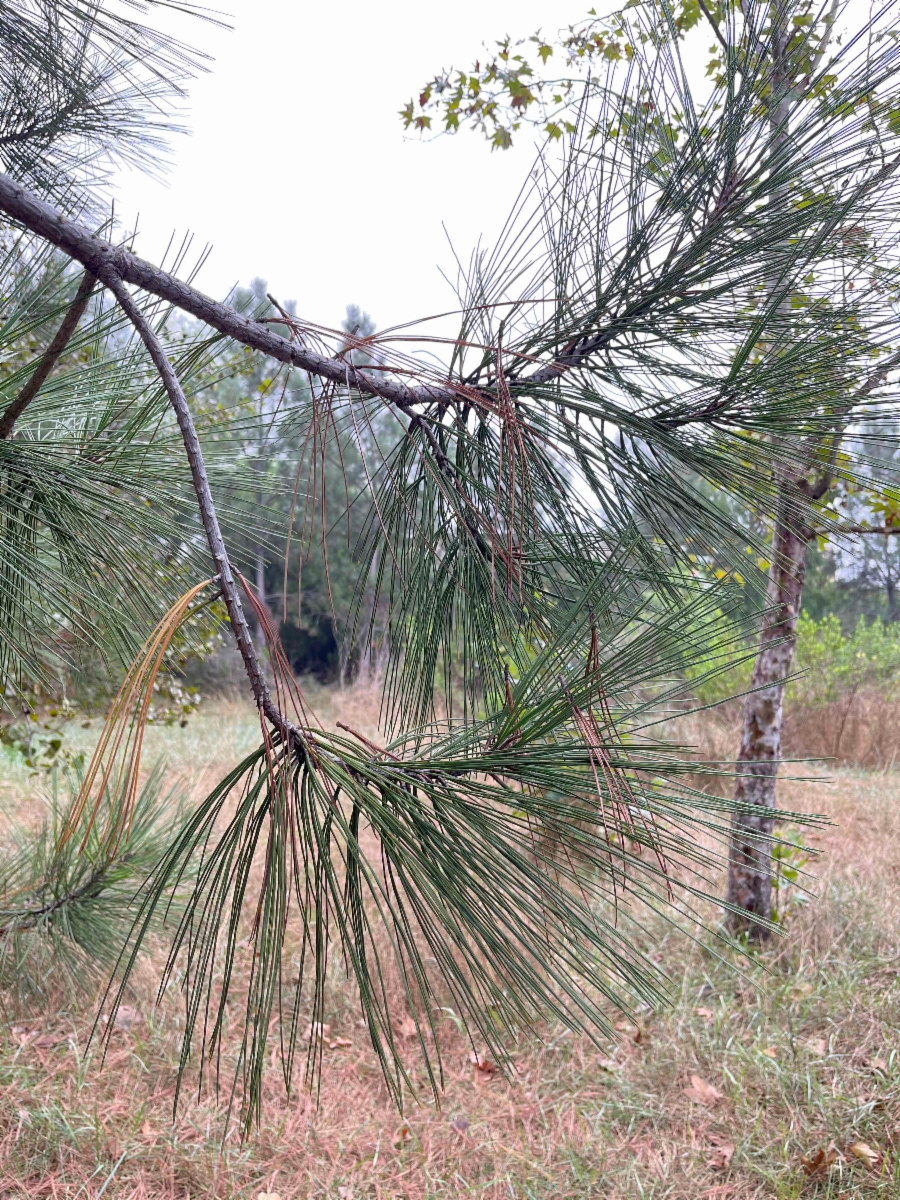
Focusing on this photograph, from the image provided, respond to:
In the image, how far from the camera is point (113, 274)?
815 mm

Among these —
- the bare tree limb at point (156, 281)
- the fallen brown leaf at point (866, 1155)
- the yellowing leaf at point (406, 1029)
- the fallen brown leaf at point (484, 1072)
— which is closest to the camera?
the bare tree limb at point (156, 281)

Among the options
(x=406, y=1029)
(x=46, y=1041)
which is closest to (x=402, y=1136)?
(x=406, y=1029)

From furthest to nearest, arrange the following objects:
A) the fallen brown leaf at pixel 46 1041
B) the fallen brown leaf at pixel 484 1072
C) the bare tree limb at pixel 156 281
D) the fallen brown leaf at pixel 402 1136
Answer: the fallen brown leaf at pixel 46 1041 → the fallen brown leaf at pixel 484 1072 → the fallen brown leaf at pixel 402 1136 → the bare tree limb at pixel 156 281

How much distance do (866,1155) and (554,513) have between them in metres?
1.57

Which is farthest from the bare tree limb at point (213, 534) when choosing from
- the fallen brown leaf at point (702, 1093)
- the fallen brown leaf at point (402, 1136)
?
the fallen brown leaf at point (702, 1093)

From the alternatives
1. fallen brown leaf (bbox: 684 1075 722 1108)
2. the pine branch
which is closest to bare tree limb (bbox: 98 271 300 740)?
the pine branch

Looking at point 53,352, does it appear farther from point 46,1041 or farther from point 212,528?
point 46,1041

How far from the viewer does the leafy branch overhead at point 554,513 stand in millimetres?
523

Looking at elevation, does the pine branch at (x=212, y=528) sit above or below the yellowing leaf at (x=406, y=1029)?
above

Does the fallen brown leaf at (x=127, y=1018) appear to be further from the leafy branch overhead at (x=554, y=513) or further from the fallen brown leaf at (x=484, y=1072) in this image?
the leafy branch overhead at (x=554, y=513)

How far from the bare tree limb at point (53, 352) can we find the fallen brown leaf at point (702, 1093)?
6.50ft

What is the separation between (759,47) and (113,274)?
0.62m

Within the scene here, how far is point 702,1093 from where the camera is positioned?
1.93 m

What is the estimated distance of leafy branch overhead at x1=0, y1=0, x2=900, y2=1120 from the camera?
0.52 metres
